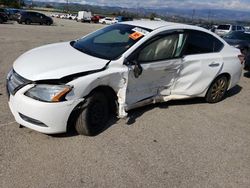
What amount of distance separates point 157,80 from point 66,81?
1785 millimetres

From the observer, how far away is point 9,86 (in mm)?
3904

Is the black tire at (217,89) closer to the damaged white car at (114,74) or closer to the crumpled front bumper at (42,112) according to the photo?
the damaged white car at (114,74)

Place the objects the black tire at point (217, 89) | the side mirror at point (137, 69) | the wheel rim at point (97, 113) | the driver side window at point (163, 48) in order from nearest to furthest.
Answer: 1. the wheel rim at point (97, 113)
2. the side mirror at point (137, 69)
3. the driver side window at point (163, 48)
4. the black tire at point (217, 89)

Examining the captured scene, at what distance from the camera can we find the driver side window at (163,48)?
4.54 meters

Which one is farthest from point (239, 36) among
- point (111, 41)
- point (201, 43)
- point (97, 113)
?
point (97, 113)

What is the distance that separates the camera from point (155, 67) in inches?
182

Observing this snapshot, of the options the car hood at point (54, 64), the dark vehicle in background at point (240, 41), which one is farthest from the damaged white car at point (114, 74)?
the dark vehicle in background at point (240, 41)

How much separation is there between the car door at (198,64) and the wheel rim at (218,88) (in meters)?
0.28

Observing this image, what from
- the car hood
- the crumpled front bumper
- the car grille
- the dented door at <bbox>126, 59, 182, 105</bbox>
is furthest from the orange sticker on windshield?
the car grille

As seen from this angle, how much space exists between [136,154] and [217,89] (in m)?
3.02

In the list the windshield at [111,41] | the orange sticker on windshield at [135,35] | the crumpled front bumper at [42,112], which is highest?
the orange sticker on windshield at [135,35]

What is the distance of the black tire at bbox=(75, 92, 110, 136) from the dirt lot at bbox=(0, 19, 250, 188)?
122mm

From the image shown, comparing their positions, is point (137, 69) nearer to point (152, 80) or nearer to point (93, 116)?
point (152, 80)

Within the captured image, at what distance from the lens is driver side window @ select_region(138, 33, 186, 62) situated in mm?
4535
